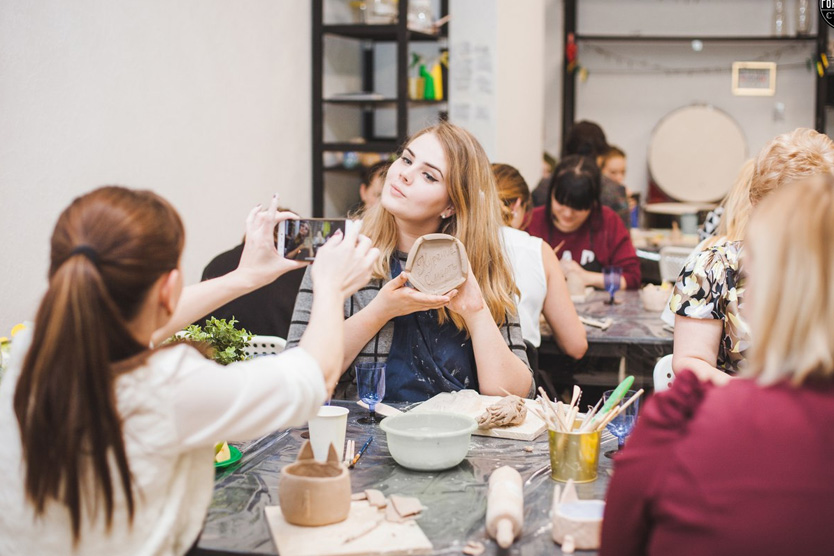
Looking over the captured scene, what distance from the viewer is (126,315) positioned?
4.11ft

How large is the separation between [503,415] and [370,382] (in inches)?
12.7

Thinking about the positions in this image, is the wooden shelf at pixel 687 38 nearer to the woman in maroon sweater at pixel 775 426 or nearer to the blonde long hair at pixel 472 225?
the blonde long hair at pixel 472 225

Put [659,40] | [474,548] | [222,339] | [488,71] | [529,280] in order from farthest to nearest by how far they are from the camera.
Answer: [659,40]
[488,71]
[529,280]
[222,339]
[474,548]

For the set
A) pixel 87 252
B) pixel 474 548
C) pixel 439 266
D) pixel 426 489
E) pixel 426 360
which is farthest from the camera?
pixel 426 360

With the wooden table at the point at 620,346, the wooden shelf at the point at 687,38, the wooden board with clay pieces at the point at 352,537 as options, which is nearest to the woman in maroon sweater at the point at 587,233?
the wooden table at the point at 620,346

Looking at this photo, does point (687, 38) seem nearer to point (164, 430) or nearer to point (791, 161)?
point (791, 161)

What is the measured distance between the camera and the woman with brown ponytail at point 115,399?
1197mm

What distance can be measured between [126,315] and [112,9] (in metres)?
2.46

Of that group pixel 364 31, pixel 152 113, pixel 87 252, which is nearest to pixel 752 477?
pixel 87 252

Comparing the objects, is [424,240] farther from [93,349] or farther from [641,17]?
[641,17]

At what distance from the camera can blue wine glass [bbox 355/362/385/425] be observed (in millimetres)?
2033

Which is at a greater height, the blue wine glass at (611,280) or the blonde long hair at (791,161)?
the blonde long hair at (791,161)

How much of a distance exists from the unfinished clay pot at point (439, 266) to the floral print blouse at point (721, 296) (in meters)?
0.55

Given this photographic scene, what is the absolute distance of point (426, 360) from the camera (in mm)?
2404
